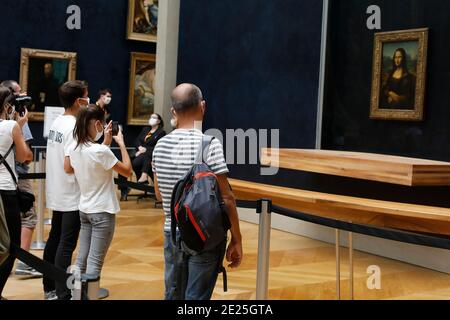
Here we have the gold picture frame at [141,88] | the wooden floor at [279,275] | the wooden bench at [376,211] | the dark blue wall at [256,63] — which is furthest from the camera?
the gold picture frame at [141,88]

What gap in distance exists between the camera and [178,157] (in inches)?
147

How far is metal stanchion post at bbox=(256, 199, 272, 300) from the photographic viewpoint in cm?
450

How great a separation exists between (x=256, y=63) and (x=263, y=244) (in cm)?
714

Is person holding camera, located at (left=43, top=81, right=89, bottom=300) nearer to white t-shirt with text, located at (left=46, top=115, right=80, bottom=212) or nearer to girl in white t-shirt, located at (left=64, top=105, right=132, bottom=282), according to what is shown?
white t-shirt with text, located at (left=46, top=115, right=80, bottom=212)

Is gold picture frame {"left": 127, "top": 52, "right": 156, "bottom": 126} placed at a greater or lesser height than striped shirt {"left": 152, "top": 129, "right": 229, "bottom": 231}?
greater

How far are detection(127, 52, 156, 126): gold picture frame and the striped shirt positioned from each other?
14164 mm

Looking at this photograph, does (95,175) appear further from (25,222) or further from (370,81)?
(370,81)

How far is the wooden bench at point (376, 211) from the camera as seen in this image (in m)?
6.74

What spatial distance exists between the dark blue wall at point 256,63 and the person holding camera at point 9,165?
591 centimetres

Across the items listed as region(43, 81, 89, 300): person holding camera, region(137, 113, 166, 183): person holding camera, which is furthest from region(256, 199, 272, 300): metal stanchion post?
region(137, 113, 166, 183): person holding camera

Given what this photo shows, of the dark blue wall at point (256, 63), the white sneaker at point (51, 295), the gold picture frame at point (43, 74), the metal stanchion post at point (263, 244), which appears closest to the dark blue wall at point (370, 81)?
the dark blue wall at point (256, 63)

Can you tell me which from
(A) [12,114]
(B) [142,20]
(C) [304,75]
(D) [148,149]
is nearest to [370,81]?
(C) [304,75]

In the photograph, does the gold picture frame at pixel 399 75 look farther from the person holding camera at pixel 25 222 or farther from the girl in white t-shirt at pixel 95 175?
the person holding camera at pixel 25 222

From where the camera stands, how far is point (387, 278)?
7656 millimetres
